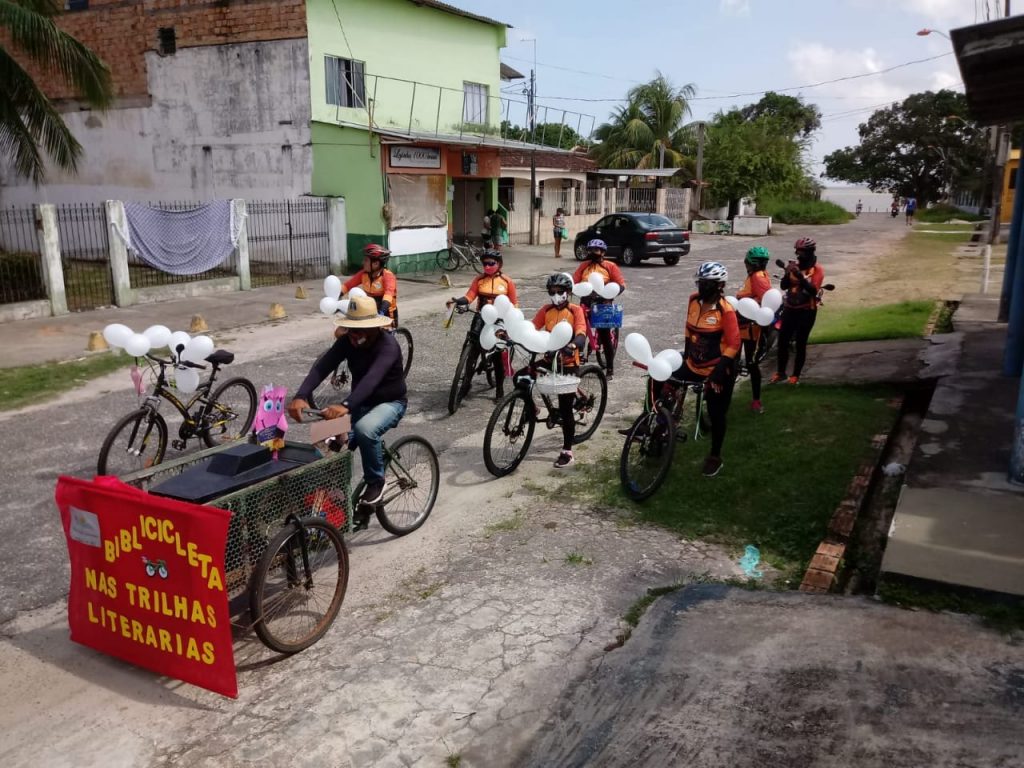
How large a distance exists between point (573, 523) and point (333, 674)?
2.35 metres

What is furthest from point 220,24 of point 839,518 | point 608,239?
point 839,518

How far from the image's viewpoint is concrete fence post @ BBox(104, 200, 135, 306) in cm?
1569

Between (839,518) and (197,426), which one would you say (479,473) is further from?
(839,518)

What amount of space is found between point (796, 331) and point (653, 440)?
3.87 metres

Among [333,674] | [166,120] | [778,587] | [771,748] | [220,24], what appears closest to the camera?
[771,748]

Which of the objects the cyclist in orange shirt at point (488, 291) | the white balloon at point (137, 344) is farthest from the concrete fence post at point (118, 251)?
the white balloon at point (137, 344)

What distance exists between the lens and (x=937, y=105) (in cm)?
6469

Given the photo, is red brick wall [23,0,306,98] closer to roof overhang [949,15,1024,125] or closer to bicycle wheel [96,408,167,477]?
bicycle wheel [96,408,167,477]

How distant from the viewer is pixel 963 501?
5680 mm

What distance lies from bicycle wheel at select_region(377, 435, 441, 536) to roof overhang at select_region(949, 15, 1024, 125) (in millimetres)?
4531

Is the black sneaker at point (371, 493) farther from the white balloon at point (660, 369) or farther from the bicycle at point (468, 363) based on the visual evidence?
the bicycle at point (468, 363)

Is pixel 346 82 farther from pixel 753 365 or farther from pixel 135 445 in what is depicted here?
pixel 135 445

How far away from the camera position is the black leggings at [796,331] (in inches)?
369

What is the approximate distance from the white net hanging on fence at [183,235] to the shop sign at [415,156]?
5.09m
